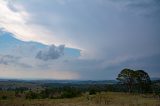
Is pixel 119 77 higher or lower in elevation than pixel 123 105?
higher

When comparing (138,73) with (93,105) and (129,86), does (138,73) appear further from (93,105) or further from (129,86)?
(93,105)

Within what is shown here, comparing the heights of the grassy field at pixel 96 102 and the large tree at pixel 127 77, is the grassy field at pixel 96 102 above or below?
below

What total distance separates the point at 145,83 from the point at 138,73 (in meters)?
5.19

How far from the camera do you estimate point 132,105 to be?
45375 mm

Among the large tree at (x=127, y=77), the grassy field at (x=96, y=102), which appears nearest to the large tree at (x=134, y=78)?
the large tree at (x=127, y=77)

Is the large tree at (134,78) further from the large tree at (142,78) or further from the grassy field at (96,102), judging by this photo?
the grassy field at (96,102)

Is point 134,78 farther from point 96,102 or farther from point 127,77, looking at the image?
point 96,102

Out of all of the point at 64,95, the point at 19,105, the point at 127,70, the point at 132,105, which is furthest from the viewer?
the point at 127,70

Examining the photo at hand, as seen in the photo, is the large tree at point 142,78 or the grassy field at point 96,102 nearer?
the grassy field at point 96,102

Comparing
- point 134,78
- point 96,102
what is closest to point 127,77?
point 134,78

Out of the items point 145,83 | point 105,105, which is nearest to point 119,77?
point 145,83

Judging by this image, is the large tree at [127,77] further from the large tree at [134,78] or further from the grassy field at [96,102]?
the grassy field at [96,102]

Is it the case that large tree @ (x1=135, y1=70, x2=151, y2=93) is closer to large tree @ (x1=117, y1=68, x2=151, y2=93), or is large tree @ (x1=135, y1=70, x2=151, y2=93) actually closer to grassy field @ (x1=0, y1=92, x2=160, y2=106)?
large tree @ (x1=117, y1=68, x2=151, y2=93)

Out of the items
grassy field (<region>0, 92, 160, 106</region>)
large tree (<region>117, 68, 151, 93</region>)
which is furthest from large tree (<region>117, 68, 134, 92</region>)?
grassy field (<region>0, 92, 160, 106</region>)
